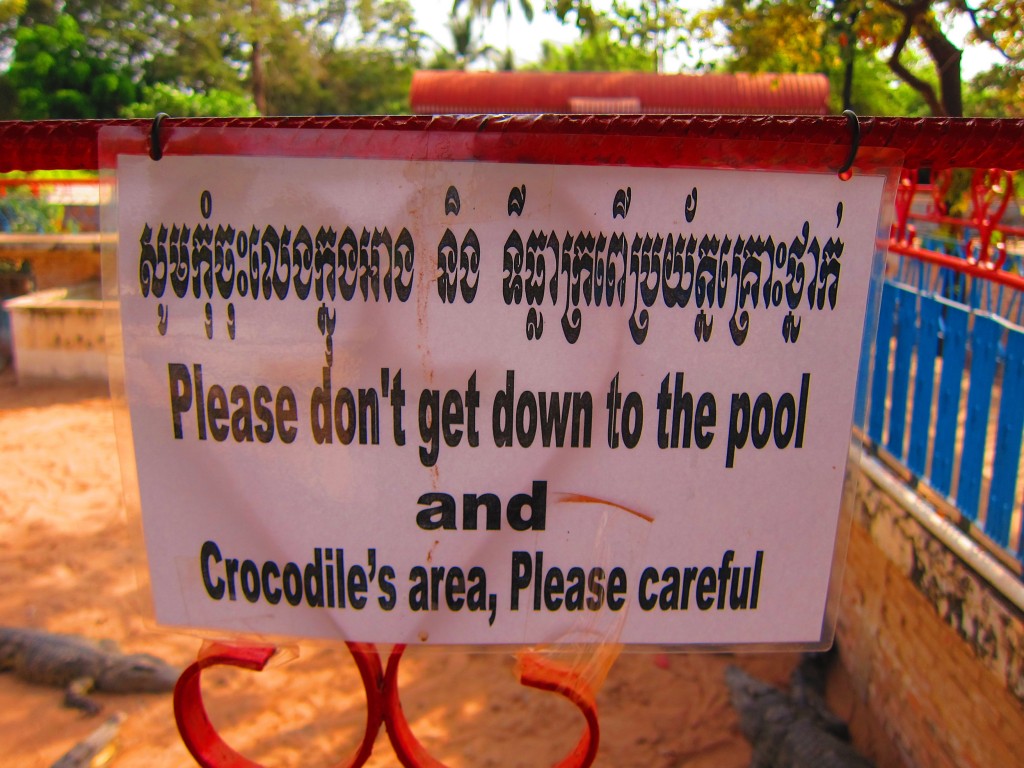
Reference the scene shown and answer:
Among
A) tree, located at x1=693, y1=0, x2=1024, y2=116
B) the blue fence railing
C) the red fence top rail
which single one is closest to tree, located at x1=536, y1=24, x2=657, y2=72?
tree, located at x1=693, y1=0, x2=1024, y2=116

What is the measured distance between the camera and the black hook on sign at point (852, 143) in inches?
35.7

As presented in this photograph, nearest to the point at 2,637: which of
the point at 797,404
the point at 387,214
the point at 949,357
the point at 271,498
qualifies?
the point at 271,498

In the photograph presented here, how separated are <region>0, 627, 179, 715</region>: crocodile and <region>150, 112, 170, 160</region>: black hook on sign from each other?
3.48 metres

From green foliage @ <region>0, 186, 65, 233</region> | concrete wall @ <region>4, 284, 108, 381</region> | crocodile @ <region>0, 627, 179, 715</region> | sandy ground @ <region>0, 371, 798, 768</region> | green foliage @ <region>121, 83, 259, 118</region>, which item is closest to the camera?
sandy ground @ <region>0, 371, 798, 768</region>

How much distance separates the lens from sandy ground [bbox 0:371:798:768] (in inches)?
131

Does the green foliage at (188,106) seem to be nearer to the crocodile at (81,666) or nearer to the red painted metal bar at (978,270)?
Answer: the crocodile at (81,666)

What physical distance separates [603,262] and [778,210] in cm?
23

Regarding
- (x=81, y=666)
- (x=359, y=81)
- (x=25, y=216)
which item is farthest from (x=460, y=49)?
(x=81, y=666)

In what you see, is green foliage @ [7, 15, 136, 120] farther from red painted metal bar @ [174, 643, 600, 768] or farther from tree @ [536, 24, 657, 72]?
red painted metal bar @ [174, 643, 600, 768]

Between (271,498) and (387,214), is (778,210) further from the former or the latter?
(271,498)

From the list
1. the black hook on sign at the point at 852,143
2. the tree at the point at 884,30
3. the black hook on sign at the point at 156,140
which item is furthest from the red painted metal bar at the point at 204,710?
the tree at the point at 884,30

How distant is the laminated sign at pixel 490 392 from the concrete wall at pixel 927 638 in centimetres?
168

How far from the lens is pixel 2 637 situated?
3908 millimetres

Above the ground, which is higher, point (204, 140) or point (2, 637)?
point (204, 140)
